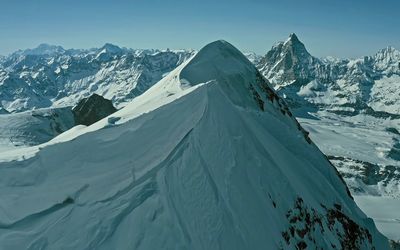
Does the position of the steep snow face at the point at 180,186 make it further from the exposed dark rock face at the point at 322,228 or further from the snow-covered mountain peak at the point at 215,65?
the snow-covered mountain peak at the point at 215,65

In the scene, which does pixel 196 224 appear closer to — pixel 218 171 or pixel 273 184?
pixel 218 171

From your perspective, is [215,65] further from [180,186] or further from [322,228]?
[180,186]

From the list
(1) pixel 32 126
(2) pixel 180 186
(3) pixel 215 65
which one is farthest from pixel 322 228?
(1) pixel 32 126

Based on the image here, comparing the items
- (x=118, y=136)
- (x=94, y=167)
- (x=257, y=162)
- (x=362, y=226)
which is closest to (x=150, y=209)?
(x=94, y=167)

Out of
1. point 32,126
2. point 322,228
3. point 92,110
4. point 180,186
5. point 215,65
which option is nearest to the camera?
point 180,186

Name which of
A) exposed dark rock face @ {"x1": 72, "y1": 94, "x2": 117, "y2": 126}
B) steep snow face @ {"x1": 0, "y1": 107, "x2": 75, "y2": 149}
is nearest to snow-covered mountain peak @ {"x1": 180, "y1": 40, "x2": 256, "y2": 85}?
steep snow face @ {"x1": 0, "y1": 107, "x2": 75, "y2": 149}

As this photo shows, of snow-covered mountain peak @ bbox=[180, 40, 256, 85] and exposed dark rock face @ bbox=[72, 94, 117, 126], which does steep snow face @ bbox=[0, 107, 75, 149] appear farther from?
snow-covered mountain peak @ bbox=[180, 40, 256, 85]
